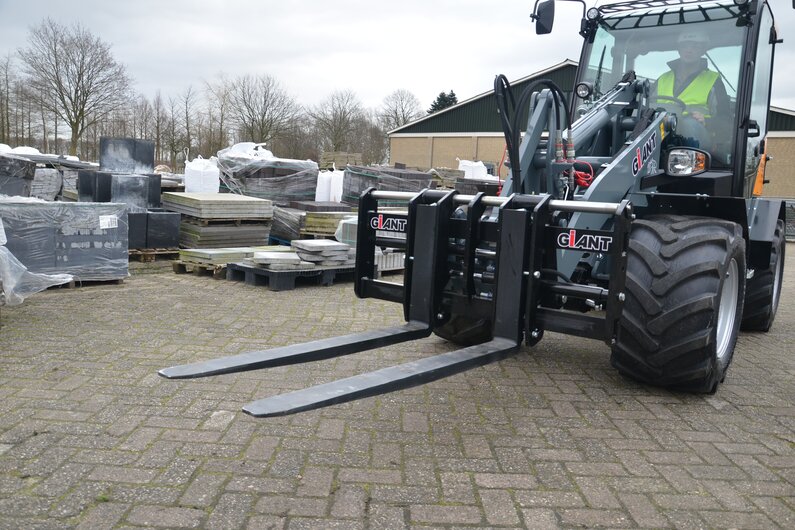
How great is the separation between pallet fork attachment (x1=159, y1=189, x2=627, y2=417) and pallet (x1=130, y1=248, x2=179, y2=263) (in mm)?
6287

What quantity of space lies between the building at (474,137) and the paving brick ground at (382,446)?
2568 centimetres

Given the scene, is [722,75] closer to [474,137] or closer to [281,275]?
[281,275]

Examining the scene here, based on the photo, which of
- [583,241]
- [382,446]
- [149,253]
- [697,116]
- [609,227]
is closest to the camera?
[382,446]

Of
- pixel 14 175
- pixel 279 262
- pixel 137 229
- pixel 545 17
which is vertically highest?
pixel 545 17

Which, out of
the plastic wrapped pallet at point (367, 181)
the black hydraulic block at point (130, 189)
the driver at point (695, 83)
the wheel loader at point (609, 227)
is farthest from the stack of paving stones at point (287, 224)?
the driver at point (695, 83)

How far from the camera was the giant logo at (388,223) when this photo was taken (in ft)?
15.6

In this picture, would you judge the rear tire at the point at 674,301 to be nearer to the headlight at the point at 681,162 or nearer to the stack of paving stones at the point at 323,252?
the headlight at the point at 681,162

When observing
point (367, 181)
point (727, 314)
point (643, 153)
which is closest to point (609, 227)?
point (643, 153)

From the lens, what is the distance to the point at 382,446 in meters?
3.70

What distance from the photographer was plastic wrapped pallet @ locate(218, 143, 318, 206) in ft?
45.5

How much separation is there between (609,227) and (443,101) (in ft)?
205

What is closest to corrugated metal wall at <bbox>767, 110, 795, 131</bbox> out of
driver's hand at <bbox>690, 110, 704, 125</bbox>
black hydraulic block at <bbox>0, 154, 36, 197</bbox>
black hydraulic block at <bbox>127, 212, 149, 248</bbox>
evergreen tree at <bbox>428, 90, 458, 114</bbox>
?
driver's hand at <bbox>690, 110, 704, 125</bbox>

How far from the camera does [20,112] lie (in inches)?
1319

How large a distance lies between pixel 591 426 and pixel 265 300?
191 inches
